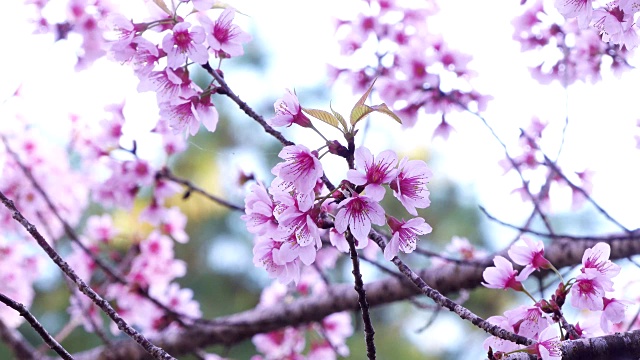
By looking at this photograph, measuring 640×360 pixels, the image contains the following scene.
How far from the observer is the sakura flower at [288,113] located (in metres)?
0.84

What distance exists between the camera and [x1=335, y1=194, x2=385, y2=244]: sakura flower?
76 centimetres

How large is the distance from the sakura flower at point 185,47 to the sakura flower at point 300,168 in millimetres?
247

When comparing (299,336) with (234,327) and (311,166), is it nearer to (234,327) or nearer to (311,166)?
(234,327)

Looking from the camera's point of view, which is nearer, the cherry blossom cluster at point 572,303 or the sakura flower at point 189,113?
the cherry blossom cluster at point 572,303

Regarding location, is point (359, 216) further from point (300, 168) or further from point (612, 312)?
point (612, 312)

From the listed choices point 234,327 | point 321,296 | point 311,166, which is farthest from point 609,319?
point 234,327

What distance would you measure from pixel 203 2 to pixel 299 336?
1.28 metres

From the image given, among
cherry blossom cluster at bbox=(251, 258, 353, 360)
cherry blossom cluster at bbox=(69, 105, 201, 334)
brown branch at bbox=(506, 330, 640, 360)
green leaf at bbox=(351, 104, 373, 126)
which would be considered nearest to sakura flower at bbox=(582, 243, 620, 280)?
brown branch at bbox=(506, 330, 640, 360)

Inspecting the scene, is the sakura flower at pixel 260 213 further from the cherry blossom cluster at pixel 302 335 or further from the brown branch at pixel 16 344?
the brown branch at pixel 16 344

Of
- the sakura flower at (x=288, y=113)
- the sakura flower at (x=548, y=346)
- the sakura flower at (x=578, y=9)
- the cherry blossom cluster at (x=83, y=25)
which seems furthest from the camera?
the cherry blossom cluster at (x=83, y=25)

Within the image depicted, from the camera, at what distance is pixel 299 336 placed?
6.69ft

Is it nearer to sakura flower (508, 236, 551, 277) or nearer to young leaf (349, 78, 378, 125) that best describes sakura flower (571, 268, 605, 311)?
sakura flower (508, 236, 551, 277)

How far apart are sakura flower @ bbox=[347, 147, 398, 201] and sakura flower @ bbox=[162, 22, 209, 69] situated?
303 mm

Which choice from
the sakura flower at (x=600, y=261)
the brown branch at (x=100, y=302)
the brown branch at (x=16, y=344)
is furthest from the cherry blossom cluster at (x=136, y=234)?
the sakura flower at (x=600, y=261)
